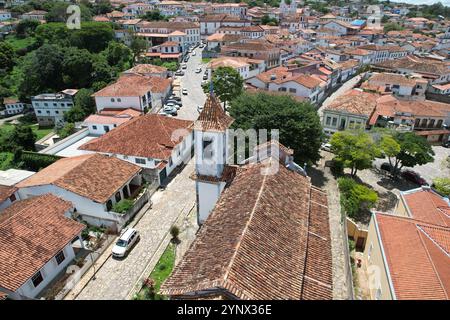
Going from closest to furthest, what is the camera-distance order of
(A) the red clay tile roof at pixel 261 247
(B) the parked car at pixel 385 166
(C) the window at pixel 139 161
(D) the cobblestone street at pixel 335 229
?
1. (A) the red clay tile roof at pixel 261 247
2. (D) the cobblestone street at pixel 335 229
3. (C) the window at pixel 139 161
4. (B) the parked car at pixel 385 166

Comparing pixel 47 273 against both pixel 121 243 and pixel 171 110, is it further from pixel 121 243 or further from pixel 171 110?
pixel 171 110

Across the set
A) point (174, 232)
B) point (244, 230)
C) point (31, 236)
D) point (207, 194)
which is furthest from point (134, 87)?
point (244, 230)

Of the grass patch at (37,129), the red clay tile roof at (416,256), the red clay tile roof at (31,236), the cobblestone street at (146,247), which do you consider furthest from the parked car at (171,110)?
the red clay tile roof at (416,256)

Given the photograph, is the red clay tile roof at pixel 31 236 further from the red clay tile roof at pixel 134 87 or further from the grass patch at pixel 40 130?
the grass patch at pixel 40 130

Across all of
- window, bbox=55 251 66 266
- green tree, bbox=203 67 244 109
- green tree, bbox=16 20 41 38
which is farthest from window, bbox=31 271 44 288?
green tree, bbox=16 20 41 38

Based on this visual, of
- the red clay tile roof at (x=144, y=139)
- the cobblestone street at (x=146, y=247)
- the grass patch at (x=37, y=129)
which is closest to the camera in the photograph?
the cobblestone street at (x=146, y=247)

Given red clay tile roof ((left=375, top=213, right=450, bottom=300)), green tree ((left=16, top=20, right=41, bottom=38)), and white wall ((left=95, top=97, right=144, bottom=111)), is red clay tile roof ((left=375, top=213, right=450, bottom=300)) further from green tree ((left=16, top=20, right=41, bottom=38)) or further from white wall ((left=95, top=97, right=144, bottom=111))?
green tree ((left=16, top=20, right=41, bottom=38))
